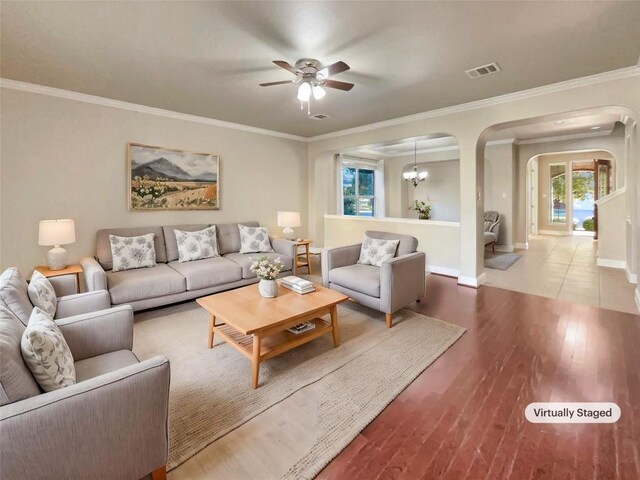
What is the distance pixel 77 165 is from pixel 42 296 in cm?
256

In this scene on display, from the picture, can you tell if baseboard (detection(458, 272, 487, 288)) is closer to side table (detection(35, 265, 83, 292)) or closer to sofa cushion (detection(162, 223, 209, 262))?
sofa cushion (detection(162, 223, 209, 262))

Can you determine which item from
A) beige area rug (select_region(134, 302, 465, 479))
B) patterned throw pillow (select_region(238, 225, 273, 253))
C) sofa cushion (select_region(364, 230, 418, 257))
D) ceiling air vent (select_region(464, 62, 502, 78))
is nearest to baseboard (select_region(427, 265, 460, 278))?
sofa cushion (select_region(364, 230, 418, 257))

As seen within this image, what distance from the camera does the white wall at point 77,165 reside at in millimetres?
3438

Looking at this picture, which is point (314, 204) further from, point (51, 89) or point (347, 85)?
point (51, 89)

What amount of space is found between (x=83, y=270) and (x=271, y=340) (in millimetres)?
2481

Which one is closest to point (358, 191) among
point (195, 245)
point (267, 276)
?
point (195, 245)

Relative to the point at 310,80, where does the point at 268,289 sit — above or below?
below

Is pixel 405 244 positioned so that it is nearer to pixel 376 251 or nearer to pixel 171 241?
pixel 376 251

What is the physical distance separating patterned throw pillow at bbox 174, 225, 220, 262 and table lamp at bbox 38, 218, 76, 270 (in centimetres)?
118

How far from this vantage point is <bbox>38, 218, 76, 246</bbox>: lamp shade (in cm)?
323

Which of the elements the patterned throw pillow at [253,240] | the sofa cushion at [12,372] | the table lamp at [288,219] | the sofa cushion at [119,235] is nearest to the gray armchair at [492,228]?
the table lamp at [288,219]

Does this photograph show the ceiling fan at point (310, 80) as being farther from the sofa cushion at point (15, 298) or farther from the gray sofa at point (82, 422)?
the gray sofa at point (82, 422)

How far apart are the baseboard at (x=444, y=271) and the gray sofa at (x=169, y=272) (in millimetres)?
2490

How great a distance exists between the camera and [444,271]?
530cm
